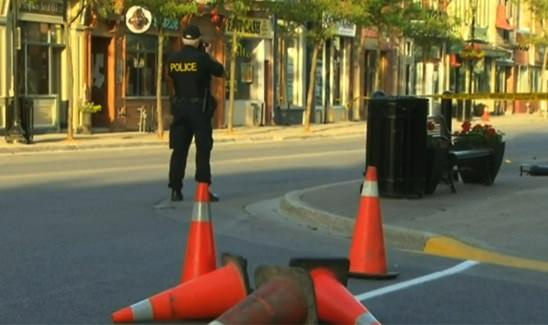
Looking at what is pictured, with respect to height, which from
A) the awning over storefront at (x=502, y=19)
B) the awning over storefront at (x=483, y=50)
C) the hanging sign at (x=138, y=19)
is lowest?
the hanging sign at (x=138, y=19)

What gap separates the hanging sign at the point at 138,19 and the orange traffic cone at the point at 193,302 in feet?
76.8

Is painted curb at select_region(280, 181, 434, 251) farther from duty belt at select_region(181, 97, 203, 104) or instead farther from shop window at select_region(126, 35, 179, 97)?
shop window at select_region(126, 35, 179, 97)

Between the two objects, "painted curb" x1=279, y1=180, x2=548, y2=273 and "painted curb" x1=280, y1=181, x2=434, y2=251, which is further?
"painted curb" x1=280, y1=181, x2=434, y2=251

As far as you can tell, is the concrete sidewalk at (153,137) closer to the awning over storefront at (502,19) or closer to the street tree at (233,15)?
the street tree at (233,15)

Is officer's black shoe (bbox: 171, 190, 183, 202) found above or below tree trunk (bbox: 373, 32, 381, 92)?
below

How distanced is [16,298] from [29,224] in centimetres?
359

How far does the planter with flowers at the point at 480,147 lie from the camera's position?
13680mm

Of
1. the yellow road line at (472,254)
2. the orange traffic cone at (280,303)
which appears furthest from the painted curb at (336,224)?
the orange traffic cone at (280,303)

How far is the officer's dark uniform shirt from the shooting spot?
38.5ft

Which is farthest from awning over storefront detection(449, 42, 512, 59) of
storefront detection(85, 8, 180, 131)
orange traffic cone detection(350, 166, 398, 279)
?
orange traffic cone detection(350, 166, 398, 279)

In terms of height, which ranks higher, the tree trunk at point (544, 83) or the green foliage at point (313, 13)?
the green foliage at point (313, 13)

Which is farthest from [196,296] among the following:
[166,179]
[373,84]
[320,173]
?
[373,84]

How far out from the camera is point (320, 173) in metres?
17.7

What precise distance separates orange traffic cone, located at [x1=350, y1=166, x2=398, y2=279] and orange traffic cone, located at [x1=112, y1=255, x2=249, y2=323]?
182cm
